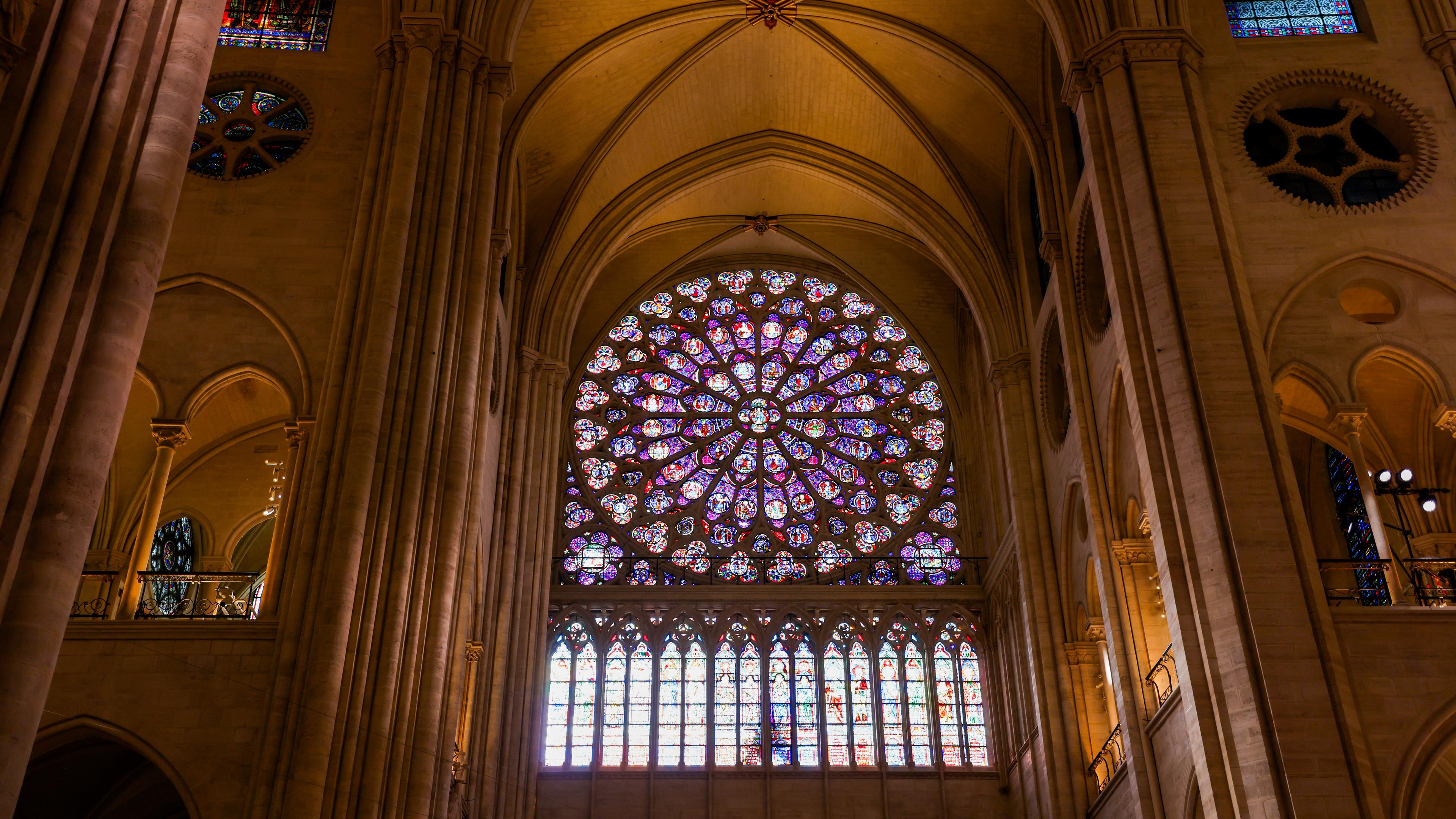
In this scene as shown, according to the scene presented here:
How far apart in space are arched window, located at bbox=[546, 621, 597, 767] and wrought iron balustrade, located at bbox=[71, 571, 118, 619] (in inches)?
Result: 345

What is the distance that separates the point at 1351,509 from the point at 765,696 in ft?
28.3

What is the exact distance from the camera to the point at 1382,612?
38.6ft

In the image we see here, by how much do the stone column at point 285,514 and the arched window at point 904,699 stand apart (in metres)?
10.8

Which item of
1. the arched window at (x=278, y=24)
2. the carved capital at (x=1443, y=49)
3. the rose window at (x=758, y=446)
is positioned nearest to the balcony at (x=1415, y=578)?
the carved capital at (x=1443, y=49)

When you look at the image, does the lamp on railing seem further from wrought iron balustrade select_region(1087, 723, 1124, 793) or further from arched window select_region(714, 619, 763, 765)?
arched window select_region(714, 619, 763, 765)

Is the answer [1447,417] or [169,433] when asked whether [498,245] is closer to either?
[169,433]

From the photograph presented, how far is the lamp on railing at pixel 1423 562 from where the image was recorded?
1262cm

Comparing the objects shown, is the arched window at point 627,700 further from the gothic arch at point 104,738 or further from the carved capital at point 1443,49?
the carved capital at point 1443,49

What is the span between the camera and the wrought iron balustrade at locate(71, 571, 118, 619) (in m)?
12.5

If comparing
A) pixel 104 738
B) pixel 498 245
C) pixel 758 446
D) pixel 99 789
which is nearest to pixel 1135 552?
pixel 498 245

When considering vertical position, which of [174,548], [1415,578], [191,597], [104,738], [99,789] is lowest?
[104,738]

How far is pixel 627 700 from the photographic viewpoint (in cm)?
2139

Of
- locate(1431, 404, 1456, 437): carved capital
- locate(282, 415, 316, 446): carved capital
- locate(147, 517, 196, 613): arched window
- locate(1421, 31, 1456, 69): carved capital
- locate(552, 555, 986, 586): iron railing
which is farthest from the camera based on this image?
locate(552, 555, 986, 586): iron railing

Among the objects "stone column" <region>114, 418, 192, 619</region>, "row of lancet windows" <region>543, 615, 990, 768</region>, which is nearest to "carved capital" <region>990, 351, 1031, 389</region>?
"row of lancet windows" <region>543, 615, 990, 768</region>
